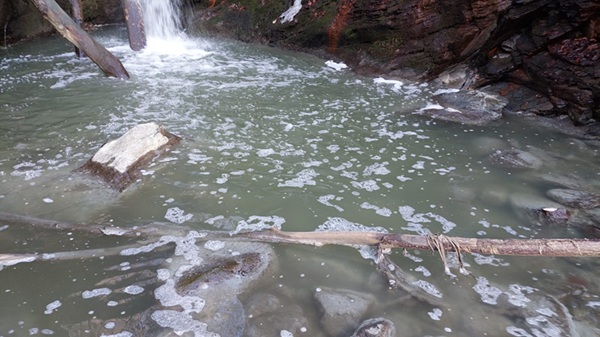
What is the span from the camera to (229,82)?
8695 mm

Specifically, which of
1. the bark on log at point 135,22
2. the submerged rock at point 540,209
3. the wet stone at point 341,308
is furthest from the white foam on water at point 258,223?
the bark on log at point 135,22

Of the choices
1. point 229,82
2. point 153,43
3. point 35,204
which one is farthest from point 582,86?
point 153,43

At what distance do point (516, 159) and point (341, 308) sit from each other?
382 cm

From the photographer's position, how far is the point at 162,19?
13.1 meters

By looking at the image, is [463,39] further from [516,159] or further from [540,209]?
[540,209]

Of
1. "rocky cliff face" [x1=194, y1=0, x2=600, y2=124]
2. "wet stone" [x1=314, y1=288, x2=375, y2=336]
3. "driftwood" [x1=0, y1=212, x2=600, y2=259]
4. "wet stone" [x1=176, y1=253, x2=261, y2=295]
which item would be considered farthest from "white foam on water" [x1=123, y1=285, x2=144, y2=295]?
"rocky cliff face" [x1=194, y1=0, x2=600, y2=124]

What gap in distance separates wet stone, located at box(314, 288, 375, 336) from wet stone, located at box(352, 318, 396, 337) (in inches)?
3.8

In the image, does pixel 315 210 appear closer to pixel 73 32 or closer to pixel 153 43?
pixel 73 32

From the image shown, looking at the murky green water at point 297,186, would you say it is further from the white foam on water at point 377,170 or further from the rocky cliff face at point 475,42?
the rocky cliff face at point 475,42

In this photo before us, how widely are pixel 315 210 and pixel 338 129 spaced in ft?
7.99

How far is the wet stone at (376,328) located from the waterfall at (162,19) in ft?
39.0

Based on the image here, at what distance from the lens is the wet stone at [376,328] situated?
2812mm

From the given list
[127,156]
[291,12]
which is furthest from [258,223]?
[291,12]

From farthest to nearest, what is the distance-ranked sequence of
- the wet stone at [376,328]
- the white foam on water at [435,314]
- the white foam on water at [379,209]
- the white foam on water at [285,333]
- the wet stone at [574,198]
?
the wet stone at [574,198]
the white foam on water at [379,209]
the white foam on water at [435,314]
the white foam on water at [285,333]
the wet stone at [376,328]
